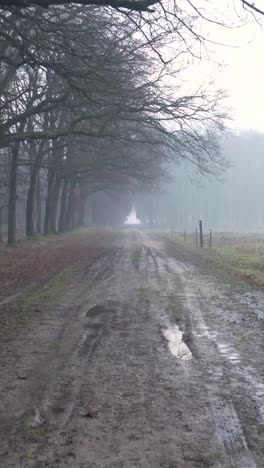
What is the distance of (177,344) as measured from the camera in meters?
6.96

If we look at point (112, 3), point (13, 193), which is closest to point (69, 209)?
point (13, 193)

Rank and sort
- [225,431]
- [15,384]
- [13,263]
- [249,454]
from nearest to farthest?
[249,454], [225,431], [15,384], [13,263]

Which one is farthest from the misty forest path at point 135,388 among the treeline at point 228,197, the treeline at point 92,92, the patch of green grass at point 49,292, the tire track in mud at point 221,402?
the treeline at point 228,197

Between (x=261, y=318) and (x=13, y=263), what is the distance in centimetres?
1067

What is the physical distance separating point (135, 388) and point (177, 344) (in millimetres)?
1908

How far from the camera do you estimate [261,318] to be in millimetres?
8656

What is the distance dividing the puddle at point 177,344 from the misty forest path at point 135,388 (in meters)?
0.01

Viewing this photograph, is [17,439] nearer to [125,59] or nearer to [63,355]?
[63,355]

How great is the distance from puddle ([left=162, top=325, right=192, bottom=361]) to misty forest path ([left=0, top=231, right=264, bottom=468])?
0.01m

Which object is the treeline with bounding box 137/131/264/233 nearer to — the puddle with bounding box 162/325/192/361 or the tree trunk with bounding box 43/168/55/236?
the tree trunk with bounding box 43/168/55/236

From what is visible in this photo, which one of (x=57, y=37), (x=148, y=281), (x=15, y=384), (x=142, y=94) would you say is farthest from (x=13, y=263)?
(x=15, y=384)

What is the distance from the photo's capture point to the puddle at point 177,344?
21.1 ft

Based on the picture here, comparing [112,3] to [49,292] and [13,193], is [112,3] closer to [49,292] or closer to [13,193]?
[49,292]

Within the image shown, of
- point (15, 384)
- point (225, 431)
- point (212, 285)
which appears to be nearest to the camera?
point (225, 431)
